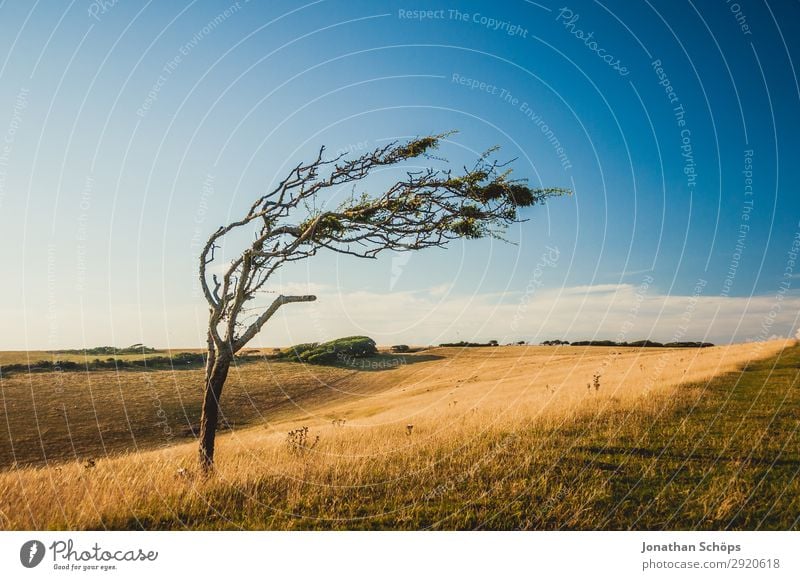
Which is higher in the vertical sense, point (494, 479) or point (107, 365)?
point (107, 365)

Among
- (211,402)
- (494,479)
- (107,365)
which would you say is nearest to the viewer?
(494,479)

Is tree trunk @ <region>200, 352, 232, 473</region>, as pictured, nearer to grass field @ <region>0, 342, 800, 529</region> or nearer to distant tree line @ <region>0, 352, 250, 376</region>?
grass field @ <region>0, 342, 800, 529</region>

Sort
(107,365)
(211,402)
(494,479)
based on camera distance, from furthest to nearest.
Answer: (107,365) < (211,402) < (494,479)

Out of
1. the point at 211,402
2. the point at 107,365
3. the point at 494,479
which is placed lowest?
the point at 494,479

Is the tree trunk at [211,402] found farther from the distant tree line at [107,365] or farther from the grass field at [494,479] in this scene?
the distant tree line at [107,365]

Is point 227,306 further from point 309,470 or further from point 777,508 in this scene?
point 777,508

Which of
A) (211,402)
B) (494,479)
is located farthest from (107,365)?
(494,479)

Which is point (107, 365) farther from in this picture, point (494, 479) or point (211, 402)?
point (494, 479)

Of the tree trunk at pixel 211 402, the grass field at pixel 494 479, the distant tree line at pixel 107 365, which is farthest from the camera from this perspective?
the distant tree line at pixel 107 365

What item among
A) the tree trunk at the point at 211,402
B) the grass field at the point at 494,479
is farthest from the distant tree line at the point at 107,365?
the grass field at the point at 494,479

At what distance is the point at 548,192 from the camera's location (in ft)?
42.1

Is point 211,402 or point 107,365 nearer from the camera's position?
point 211,402

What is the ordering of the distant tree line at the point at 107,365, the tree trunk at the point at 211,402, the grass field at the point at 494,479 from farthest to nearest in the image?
the distant tree line at the point at 107,365
the tree trunk at the point at 211,402
the grass field at the point at 494,479

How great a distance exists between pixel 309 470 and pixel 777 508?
28.4 feet
